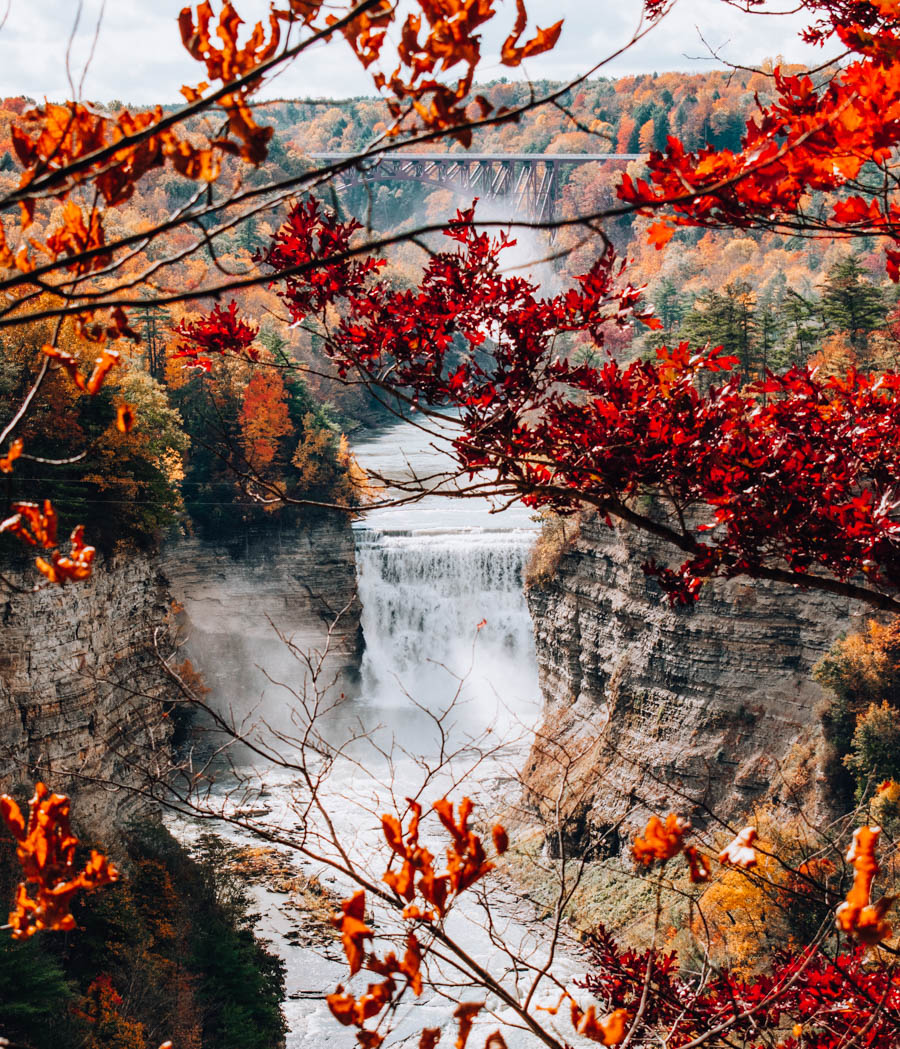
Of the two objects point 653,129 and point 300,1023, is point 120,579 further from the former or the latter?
point 653,129

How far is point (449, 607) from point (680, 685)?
11858 mm

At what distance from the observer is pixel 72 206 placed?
81.3 inches

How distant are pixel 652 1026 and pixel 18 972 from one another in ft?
42.4

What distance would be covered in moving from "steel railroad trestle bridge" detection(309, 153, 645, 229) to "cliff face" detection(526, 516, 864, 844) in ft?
168

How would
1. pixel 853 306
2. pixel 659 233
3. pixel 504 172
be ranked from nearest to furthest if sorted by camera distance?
1. pixel 659 233
2. pixel 853 306
3. pixel 504 172

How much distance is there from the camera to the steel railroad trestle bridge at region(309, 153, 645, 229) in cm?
7431

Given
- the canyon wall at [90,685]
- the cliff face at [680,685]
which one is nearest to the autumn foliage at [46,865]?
the canyon wall at [90,685]

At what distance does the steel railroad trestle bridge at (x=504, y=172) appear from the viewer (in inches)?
2926

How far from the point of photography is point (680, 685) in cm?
2427

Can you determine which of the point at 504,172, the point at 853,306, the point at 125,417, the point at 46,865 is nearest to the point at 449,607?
the point at 853,306

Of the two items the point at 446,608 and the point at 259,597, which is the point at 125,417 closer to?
the point at 446,608

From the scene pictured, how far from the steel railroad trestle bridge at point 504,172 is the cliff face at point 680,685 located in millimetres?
51348

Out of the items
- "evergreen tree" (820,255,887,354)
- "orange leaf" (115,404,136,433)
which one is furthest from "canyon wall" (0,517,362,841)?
"evergreen tree" (820,255,887,354)

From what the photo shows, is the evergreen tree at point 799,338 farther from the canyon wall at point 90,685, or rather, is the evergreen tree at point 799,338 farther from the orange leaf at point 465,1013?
the orange leaf at point 465,1013
